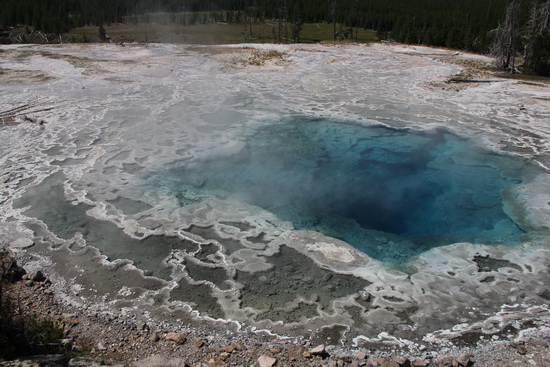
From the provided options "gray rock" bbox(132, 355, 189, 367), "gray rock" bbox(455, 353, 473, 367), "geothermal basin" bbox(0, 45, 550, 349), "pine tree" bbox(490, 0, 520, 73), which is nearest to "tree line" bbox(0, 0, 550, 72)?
"pine tree" bbox(490, 0, 520, 73)

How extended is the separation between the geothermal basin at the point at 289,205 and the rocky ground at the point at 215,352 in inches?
10.9

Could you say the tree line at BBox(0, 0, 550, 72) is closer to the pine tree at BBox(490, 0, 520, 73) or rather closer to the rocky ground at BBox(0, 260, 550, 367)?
the pine tree at BBox(490, 0, 520, 73)

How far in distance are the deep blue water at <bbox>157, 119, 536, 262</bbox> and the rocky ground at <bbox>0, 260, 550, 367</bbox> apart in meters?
2.32

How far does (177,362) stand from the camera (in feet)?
14.5

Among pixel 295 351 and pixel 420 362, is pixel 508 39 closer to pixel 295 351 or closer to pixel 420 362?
pixel 420 362

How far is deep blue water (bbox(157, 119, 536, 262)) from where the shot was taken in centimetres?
793

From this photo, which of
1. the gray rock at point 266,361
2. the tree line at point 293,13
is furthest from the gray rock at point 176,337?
the tree line at point 293,13

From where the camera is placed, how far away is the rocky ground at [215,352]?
183 inches

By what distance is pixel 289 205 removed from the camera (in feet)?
28.4

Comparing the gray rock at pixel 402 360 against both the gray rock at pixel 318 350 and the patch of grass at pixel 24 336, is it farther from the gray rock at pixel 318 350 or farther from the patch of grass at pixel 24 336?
the patch of grass at pixel 24 336

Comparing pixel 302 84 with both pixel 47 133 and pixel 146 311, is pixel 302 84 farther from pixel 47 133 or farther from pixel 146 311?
pixel 146 311

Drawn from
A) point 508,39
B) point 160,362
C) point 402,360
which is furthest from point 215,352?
point 508,39

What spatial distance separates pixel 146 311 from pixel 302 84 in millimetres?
14388

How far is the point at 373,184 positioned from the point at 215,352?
6.24m
